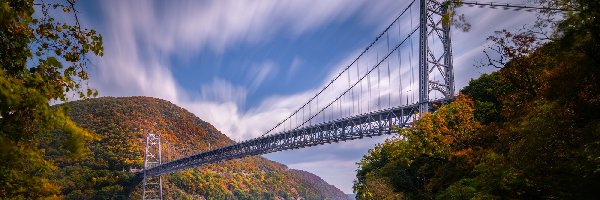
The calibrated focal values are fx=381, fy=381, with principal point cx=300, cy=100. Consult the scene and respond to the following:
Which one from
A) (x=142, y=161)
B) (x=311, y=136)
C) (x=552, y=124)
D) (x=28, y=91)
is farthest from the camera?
(x=142, y=161)

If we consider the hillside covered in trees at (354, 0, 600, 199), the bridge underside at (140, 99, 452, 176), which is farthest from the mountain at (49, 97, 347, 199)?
the hillside covered in trees at (354, 0, 600, 199)

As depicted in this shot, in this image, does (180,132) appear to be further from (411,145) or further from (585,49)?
(585,49)

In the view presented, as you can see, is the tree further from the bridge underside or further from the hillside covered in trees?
the bridge underside

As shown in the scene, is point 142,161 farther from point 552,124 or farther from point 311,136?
point 552,124

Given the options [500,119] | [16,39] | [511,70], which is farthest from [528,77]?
[16,39]

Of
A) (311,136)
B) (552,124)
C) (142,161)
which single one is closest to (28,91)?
(552,124)
